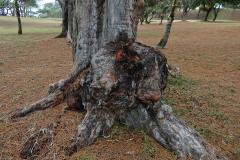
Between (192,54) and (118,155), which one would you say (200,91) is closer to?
(118,155)

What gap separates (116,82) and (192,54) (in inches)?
386

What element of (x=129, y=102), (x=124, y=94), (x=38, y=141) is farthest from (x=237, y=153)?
(x=38, y=141)

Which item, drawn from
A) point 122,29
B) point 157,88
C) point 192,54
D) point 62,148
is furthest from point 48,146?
point 192,54

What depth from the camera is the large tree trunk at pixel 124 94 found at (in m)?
4.07

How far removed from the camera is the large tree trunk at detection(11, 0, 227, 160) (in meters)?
4.07

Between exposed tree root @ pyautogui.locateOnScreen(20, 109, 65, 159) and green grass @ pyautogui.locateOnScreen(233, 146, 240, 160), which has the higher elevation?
exposed tree root @ pyautogui.locateOnScreen(20, 109, 65, 159)

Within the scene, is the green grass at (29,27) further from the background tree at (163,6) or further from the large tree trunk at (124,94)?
the large tree trunk at (124,94)

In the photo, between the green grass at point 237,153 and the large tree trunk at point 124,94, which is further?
the green grass at point 237,153

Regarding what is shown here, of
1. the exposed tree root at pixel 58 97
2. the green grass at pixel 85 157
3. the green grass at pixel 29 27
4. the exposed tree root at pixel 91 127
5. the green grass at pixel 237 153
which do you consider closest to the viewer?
the green grass at pixel 85 157

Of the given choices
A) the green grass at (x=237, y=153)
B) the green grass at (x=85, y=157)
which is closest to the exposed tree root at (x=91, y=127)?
the green grass at (x=85, y=157)

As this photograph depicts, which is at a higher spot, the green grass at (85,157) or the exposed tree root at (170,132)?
the exposed tree root at (170,132)

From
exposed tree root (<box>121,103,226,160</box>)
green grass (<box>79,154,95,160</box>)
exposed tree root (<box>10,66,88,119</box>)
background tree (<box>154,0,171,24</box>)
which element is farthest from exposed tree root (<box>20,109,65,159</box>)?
background tree (<box>154,0,171,24</box>)

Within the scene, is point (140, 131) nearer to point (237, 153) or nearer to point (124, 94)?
point (124, 94)

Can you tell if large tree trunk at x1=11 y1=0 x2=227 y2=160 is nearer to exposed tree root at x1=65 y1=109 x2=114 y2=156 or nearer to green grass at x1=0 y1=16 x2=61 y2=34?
exposed tree root at x1=65 y1=109 x2=114 y2=156
